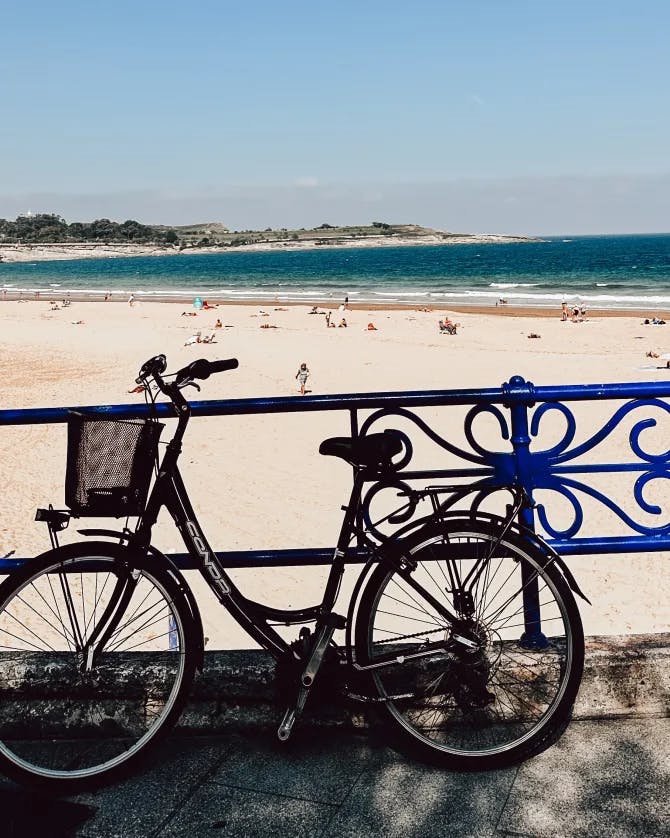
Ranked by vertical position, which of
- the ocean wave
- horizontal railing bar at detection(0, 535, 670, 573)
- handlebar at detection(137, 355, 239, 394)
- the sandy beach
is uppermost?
the ocean wave

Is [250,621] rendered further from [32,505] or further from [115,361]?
[115,361]

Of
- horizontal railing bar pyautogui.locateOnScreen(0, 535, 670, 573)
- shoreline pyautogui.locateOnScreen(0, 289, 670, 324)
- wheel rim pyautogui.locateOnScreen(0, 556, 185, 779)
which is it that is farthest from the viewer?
shoreline pyautogui.locateOnScreen(0, 289, 670, 324)

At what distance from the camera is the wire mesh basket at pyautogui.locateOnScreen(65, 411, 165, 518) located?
9.75 ft

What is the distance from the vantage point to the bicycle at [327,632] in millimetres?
2992

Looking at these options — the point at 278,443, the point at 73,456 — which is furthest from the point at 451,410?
the point at 73,456

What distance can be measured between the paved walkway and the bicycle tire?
12 cm

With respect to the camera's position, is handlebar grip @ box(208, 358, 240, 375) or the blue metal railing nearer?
handlebar grip @ box(208, 358, 240, 375)

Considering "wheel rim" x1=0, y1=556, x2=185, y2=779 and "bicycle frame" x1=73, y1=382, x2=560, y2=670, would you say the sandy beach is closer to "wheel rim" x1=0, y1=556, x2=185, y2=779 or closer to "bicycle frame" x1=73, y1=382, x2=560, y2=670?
"wheel rim" x1=0, y1=556, x2=185, y2=779

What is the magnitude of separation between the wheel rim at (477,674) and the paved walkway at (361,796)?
0.52 feet

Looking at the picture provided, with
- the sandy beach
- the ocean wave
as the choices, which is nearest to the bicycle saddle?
the sandy beach

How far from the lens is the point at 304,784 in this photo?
10.1 ft

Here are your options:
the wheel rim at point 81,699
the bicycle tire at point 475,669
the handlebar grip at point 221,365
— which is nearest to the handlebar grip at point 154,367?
the handlebar grip at point 221,365

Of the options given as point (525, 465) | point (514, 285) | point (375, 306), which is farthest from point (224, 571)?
point (514, 285)

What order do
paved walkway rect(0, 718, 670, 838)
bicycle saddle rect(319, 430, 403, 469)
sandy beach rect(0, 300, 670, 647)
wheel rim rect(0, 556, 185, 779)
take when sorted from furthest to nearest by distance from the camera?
sandy beach rect(0, 300, 670, 647) → wheel rim rect(0, 556, 185, 779) → bicycle saddle rect(319, 430, 403, 469) → paved walkway rect(0, 718, 670, 838)
